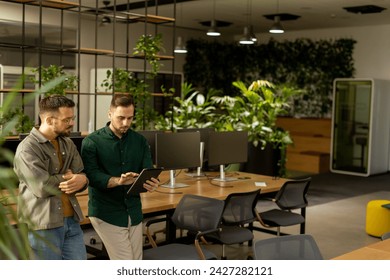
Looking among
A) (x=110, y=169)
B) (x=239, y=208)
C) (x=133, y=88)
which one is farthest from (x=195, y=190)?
(x=133, y=88)

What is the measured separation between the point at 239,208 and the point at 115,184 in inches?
58.6

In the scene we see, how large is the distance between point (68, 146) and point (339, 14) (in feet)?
27.6

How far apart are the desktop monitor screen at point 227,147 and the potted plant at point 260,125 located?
228 cm

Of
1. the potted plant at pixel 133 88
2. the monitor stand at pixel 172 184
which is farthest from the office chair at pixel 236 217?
the potted plant at pixel 133 88

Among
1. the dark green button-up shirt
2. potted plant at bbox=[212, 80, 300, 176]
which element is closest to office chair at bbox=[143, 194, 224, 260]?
the dark green button-up shirt

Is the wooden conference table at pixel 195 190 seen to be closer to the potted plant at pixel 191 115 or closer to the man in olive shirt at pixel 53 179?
the man in olive shirt at pixel 53 179

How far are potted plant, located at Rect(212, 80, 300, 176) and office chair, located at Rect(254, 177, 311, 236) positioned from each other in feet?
9.44

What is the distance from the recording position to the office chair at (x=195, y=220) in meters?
3.90

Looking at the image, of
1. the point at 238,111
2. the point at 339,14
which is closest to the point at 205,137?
the point at 238,111

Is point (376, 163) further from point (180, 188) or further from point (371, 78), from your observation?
point (180, 188)

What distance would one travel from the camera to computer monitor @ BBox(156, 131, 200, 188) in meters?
5.03

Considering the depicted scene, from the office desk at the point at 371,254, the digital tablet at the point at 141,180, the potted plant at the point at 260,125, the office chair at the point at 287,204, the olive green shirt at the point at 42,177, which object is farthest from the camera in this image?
the potted plant at the point at 260,125

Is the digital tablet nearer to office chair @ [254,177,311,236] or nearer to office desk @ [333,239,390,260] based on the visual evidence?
office desk @ [333,239,390,260]

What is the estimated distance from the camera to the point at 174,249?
12.9ft
